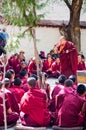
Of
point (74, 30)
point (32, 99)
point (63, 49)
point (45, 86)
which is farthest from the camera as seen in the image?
point (74, 30)

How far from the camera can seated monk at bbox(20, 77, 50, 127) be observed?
7.64 m

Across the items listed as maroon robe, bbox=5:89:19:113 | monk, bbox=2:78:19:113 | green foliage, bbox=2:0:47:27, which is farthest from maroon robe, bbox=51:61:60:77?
green foliage, bbox=2:0:47:27

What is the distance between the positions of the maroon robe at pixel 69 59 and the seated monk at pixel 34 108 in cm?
489

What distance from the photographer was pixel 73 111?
7660mm

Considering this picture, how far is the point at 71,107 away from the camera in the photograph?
7.64m

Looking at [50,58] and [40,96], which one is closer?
[40,96]

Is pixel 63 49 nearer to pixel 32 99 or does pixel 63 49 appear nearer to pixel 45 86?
pixel 45 86

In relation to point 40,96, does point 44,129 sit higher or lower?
lower

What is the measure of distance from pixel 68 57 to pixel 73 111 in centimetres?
515

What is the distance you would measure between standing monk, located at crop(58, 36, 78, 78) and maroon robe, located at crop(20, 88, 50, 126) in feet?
16.0

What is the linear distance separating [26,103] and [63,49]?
5.08m

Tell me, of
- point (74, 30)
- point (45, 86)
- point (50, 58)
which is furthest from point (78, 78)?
point (74, 30)

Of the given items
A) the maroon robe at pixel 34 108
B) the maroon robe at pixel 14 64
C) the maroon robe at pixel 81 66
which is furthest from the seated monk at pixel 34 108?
the maroon robe at pixel 14 64

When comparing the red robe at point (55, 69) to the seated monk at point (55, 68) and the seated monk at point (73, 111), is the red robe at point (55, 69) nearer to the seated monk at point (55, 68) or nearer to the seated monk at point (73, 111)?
the seated monk at point (55, 68)
